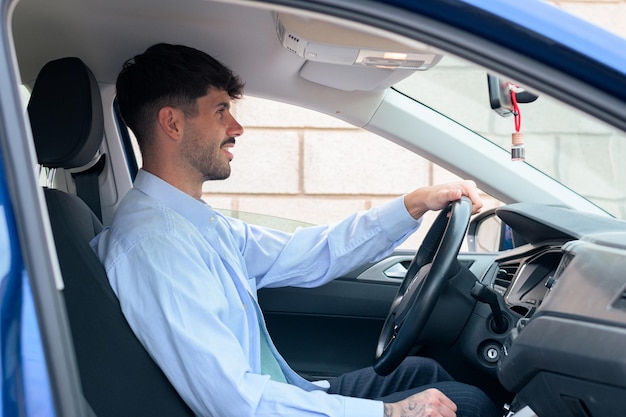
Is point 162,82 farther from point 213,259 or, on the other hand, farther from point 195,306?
point 195,306

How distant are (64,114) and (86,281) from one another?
15.0 inches

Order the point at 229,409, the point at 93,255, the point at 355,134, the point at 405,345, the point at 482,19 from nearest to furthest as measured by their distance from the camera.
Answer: the point at 482,19
the point at 229,409
the point at 93,255
the point at 405,345
the point at 355,134

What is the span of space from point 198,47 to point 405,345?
89 centimetres

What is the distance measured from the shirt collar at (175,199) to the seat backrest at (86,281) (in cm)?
14

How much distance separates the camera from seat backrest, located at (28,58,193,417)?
4.36 feet

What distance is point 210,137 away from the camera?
1.87 m

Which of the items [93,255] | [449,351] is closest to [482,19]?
[93,255]

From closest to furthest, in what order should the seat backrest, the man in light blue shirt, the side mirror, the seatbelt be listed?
1. the seat backrest
2. the man in light blue shirt
3. the seatbelt
4. the side mirror

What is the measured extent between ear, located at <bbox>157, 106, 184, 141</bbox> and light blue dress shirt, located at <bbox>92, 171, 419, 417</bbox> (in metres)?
0.11

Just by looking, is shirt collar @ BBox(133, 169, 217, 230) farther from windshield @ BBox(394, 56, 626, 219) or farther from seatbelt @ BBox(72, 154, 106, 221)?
windshield @ BBox(394, 56, 626, 219)

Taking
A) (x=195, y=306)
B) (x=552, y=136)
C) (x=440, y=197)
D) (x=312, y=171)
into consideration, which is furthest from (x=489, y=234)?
(x=312, y=171)

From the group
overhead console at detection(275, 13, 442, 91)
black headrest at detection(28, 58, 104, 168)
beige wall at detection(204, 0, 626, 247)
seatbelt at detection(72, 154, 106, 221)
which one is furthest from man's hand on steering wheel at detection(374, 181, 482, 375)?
beige wall at detection(204, 0, 626, 247)

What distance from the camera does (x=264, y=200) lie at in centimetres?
464

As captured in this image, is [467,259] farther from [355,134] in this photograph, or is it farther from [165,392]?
[355,134]
